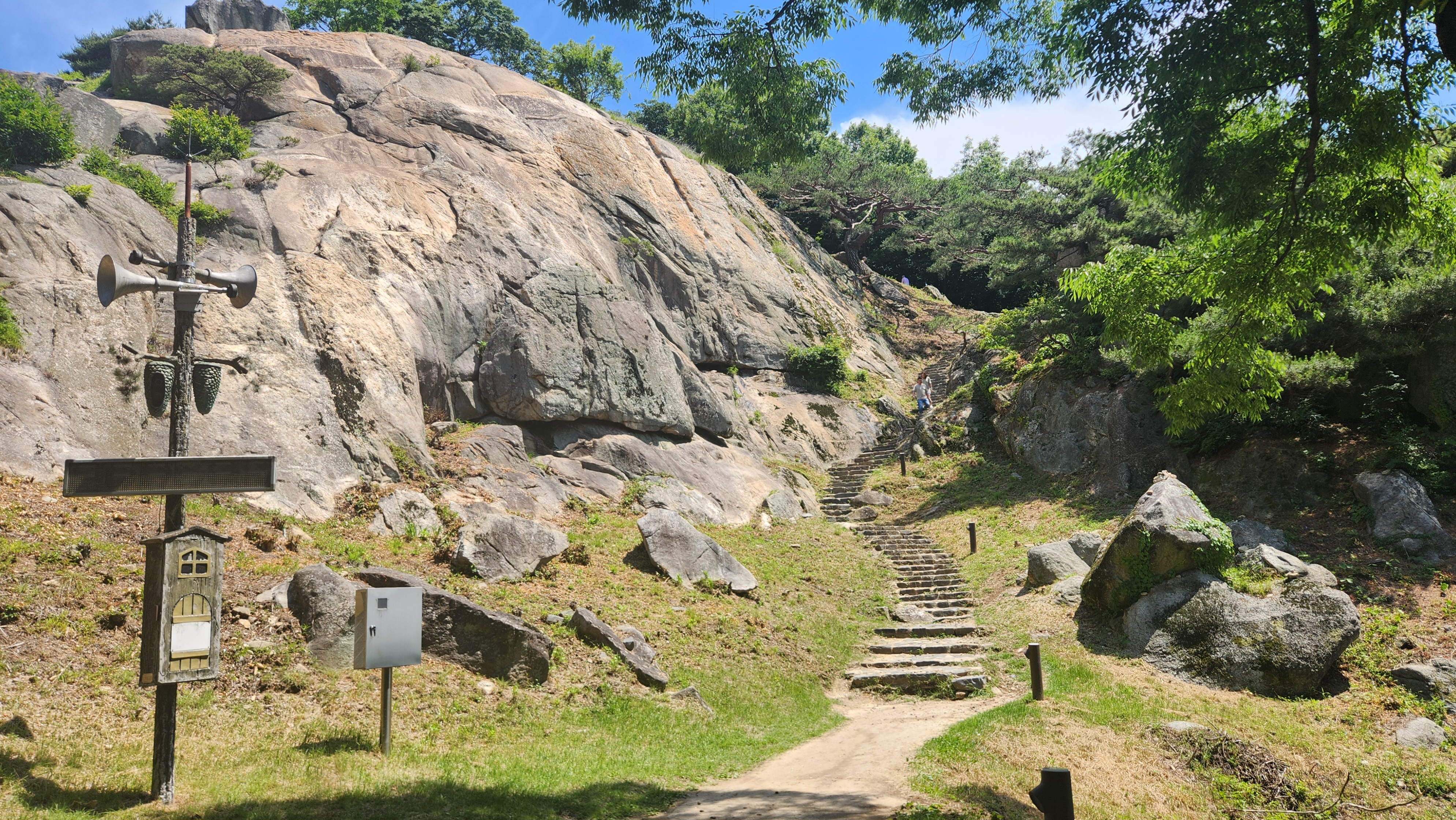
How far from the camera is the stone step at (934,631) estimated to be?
1527cm

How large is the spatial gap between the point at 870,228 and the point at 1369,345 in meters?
29.7

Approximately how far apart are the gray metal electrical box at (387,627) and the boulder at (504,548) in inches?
152

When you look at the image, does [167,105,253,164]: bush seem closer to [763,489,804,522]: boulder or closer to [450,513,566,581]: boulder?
[450,513,566,581]: boulder

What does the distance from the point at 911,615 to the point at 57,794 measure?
13.6 meters

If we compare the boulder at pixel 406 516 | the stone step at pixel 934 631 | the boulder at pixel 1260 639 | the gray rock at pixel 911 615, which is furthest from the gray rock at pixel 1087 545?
the boulder at pixel 406 516

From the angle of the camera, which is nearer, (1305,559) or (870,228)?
(1305,559)

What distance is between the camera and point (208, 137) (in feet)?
66.5

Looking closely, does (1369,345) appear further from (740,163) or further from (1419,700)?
(740,163)

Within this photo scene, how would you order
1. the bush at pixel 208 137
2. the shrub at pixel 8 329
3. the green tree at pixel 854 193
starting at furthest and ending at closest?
the green tree at pixel 854 193, the bush at pixel 208 137, the shrub at pixel 8 329

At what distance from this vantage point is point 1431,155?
8.95 meters

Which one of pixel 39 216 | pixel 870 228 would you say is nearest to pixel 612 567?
pixel 39 216

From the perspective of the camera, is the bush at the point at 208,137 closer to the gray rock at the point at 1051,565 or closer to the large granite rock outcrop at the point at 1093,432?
the gray rock at the point at 1051,565

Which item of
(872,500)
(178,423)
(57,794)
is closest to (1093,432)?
(872,500)

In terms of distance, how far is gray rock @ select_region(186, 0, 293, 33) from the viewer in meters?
37.7
